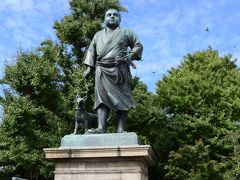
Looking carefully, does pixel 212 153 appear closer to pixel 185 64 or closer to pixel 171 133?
pixel 171 133

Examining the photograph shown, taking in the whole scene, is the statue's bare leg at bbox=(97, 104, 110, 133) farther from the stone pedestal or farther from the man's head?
the man's head

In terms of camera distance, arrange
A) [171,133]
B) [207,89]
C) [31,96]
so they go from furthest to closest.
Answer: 1. [207,89]
2. [171,133]
3. [31,96]

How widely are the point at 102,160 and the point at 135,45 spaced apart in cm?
253

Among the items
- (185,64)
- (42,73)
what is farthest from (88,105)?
(185,64)

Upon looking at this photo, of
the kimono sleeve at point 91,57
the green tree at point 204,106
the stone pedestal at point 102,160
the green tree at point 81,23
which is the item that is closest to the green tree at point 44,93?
the green tree at point 81,23

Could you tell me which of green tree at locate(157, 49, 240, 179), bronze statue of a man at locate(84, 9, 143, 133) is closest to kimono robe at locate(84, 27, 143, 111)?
bronze statue of a man at locate(84, 9, 143, 133)

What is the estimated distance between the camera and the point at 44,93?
71.4ft

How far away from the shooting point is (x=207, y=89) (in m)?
27.3

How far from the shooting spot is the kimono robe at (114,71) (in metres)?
8.34

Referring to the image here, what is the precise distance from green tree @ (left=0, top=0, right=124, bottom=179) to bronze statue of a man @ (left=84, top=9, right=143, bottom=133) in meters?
11.0

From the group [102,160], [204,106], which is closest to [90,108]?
[204,106]

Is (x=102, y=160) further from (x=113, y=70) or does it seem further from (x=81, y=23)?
(x=81, y=23)

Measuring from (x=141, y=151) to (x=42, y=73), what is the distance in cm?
1437

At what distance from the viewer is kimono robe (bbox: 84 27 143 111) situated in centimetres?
834
